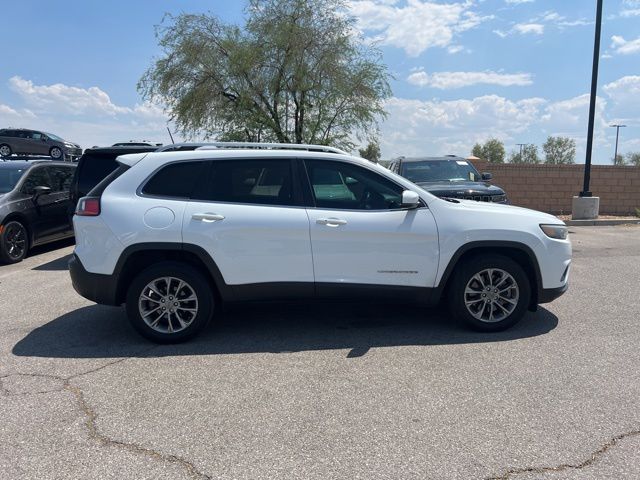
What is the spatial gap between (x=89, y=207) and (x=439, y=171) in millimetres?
7600

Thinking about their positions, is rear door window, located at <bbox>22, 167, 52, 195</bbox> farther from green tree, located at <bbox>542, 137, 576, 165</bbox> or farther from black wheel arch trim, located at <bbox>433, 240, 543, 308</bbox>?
green tree, located at <bbox>542, 137, 576, 165</bbox>

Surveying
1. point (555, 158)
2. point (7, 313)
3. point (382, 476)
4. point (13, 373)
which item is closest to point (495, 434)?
point (382, 476)

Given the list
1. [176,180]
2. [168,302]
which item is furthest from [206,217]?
[168,302]

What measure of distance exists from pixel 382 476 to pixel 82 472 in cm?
166

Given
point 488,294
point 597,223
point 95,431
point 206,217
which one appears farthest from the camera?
point 597,223

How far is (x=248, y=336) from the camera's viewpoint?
198 inches

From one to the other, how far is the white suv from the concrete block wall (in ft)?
44.3

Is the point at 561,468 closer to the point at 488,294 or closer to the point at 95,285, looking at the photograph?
the point at 488,294

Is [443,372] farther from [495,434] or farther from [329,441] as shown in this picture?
[329,441]

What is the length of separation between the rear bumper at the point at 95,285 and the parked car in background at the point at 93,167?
148 inches

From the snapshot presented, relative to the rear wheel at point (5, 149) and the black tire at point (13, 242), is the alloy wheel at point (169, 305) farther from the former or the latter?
the rear wheel at point (5, 149)

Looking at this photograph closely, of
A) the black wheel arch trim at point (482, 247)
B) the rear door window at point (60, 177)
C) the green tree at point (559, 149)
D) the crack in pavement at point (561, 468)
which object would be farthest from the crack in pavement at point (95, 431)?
the green tree at point (559, 149)

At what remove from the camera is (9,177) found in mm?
9844

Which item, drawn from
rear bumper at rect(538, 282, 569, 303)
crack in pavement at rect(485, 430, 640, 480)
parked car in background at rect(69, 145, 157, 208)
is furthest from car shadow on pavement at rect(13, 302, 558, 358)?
parked car in background at rect(69, 145, 157, 208)
